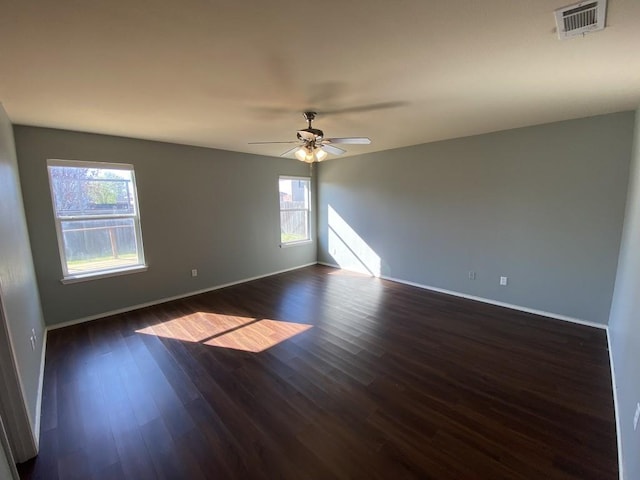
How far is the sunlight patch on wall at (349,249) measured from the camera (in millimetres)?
5395

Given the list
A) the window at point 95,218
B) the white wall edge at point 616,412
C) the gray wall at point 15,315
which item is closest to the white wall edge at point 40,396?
the gray wall at point 15,315

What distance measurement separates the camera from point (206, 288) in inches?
181

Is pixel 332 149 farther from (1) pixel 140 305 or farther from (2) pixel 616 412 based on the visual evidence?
(1) pixel 140 305

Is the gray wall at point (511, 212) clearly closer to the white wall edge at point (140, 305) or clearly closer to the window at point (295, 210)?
the window at point (295, 210)

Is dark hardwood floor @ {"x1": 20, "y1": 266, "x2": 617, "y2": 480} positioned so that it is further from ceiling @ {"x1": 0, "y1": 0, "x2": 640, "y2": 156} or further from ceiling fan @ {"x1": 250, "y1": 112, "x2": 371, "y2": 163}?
ceiling @ {"x1": 0, "y1": 0, "x2": 640, "y2": 156}

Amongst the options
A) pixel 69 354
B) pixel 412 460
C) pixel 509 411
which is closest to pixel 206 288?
pixel 69 354

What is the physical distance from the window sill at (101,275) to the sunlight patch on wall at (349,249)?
360 cm

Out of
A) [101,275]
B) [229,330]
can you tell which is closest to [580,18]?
[229,330]

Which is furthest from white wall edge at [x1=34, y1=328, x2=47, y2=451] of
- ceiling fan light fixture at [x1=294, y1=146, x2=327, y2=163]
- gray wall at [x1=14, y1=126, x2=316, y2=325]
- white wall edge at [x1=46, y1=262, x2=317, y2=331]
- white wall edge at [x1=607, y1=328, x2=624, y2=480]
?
white wall edge at [x1=607, y1=328, x2=624, y2=480]

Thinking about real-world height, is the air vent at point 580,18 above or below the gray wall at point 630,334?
above

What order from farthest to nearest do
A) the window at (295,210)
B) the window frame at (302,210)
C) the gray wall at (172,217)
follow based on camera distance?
1. the window at (295,210)
2. the window frame at (302,210)
3. the gray wall at (172,217)

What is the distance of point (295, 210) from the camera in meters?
5.95

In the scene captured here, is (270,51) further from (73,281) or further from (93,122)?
(73,281)

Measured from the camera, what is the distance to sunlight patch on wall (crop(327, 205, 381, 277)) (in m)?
5.39
